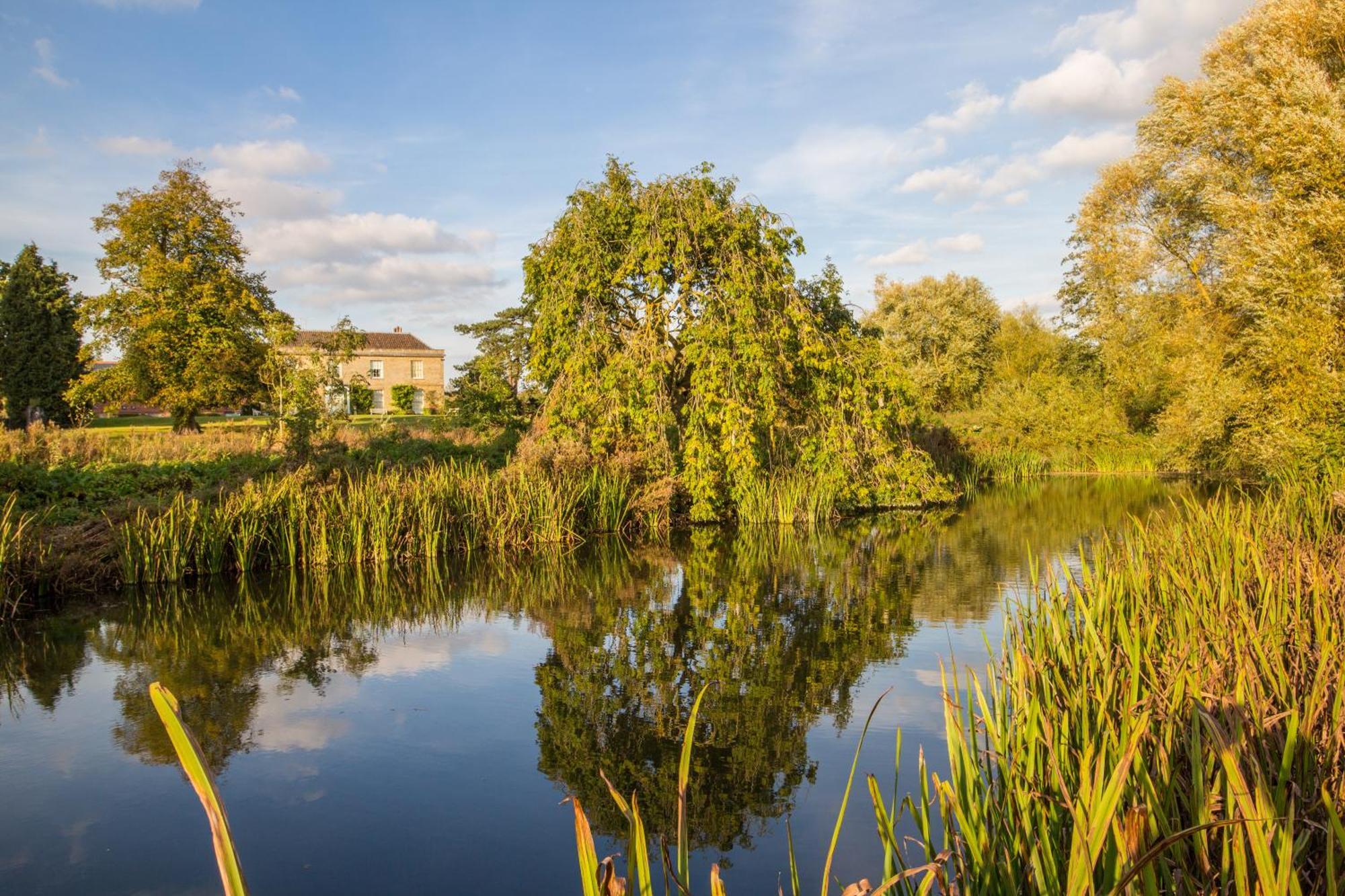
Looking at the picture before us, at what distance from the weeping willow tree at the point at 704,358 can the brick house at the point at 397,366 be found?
3462 cm

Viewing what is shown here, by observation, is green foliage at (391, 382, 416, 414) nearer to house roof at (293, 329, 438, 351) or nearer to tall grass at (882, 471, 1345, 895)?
house roof at (293, 329, 438, 351)

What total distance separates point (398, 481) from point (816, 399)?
6861 millimetres

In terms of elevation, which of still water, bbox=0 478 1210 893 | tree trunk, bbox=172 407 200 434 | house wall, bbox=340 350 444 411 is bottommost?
still water, bbox=0 478 1210 893

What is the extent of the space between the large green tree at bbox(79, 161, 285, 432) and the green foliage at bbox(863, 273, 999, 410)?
22.0 meters

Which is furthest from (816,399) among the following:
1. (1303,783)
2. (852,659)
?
(1303,783)

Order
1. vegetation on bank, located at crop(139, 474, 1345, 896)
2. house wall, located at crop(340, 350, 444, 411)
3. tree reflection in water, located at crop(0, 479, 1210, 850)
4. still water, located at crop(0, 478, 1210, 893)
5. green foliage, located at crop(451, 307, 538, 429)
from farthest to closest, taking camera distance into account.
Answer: house wall, located at crop(340, 350, 444, 411) < green foliage, located at crop(451, 307, 538, 429) < tree reflection in water, located at crop(0, 479, 1210, 850) < still water, located at crop(0, 478, 1210, 893) < vegetation on bank, located at crop(139, 474, 1345, 896)

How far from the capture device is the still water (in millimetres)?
3814

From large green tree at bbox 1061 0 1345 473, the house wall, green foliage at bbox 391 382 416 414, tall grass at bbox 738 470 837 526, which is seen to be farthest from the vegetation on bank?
the house wall

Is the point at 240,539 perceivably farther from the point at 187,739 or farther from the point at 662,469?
the point at 187,739

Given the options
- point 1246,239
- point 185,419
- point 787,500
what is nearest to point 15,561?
point 787,500

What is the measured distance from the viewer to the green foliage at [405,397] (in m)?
46.5

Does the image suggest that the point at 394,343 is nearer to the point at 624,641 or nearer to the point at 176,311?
the point at 176,311

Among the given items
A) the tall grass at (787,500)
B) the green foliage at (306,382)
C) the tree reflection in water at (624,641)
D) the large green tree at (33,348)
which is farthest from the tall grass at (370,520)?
the large green tree at (33,348)

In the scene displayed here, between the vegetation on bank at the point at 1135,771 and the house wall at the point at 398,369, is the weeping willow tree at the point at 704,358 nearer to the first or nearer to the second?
the vegetation on bank at the point at 1135,771
